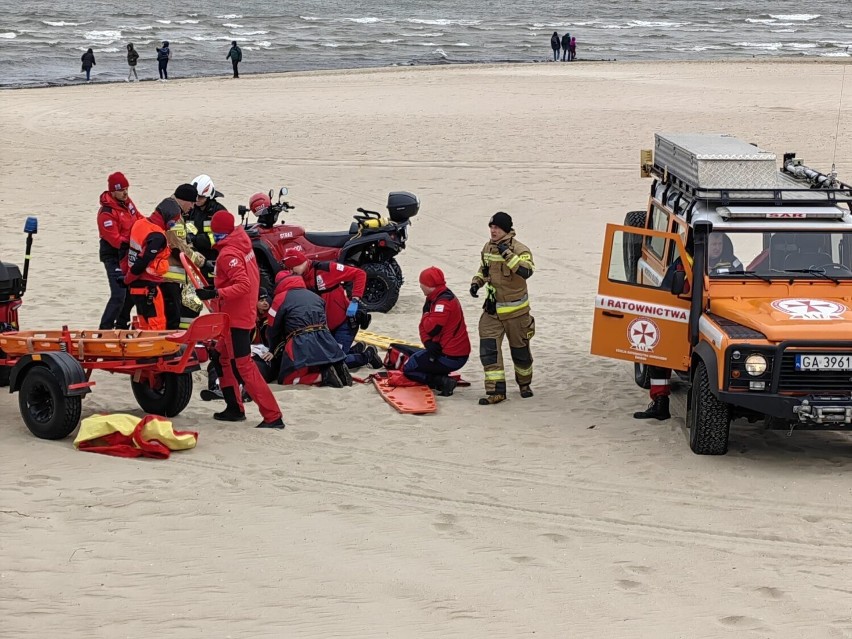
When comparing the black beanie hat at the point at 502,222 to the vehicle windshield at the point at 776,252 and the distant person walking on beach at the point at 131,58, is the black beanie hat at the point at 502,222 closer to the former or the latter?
the vehicle windshield at the point at 776,252

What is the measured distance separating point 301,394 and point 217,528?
3287 mm

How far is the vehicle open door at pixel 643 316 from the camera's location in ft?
32.0

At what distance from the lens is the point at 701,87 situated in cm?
3447

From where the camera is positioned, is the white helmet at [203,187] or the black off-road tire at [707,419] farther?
the white helmet at [203,187]

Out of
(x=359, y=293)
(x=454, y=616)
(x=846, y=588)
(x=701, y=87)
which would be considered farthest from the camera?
(x=701, y=87)

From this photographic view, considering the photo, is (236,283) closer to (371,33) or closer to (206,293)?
(206,293)

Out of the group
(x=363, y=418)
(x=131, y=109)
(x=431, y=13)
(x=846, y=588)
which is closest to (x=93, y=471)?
(x=363, y=418)

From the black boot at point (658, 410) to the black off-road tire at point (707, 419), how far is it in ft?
3.31

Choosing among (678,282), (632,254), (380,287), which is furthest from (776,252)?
(380,287)

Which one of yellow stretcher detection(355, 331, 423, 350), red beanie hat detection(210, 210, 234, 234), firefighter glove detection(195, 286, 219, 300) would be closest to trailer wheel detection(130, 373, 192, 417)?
firefighter glove detection(195, 286, 219, 300)

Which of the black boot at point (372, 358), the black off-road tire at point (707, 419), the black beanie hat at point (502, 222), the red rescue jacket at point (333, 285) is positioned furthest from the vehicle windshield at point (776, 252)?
the red rescue jacket at point (333, 285)

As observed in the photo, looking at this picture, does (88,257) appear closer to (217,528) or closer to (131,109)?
(217,528)

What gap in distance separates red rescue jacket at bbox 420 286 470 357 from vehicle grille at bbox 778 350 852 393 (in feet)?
10.4

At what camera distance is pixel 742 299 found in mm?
9523
